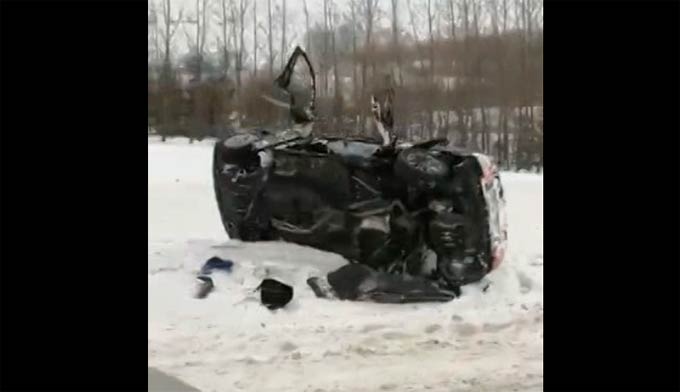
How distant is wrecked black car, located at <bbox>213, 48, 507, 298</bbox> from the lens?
10.1 feet

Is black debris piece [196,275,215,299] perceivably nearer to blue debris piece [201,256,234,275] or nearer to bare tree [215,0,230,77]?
blue debris piece [201,256,234,275]

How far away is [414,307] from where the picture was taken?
3.11 metres

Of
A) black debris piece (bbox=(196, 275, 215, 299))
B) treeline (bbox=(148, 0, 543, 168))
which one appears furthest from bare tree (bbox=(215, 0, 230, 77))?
black debris piece (bbox=(196, 275, 215, 299))

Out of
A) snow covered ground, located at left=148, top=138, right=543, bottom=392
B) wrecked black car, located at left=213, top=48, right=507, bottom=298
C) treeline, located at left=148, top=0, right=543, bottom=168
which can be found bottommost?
snow covered ground, located at left=148, top=138, right=543, bottom=392

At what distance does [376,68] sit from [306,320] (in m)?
0.94

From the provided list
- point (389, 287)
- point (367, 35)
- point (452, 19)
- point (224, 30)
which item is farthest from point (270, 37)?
point (389, 287)

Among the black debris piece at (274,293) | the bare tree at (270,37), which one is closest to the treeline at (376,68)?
the bare tree at (270,37)

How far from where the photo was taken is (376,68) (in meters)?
3.12

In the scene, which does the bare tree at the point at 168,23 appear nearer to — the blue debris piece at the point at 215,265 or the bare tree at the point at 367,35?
the bare tree at the point at 367,35

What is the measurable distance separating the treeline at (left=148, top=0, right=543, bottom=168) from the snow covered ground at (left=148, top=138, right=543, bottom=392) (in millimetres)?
161

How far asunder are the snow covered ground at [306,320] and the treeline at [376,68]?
16 centimetres
